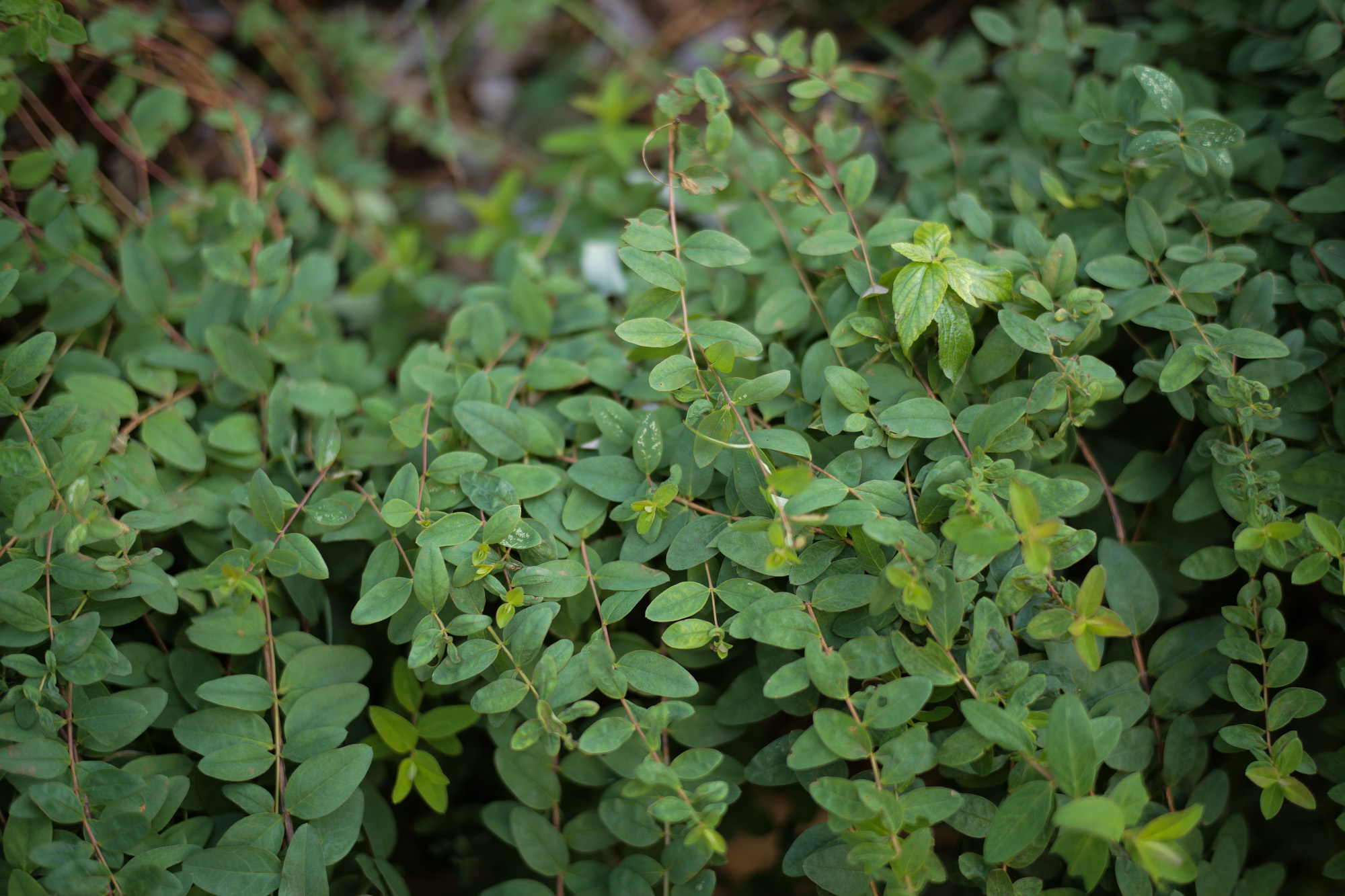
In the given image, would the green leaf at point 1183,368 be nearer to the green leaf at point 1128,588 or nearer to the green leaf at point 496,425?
the green leaf at point 1128,588

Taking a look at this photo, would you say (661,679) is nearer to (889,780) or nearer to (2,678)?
(889,780)

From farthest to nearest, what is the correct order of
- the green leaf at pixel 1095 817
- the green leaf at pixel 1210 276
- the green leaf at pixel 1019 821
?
the green leaf at pixel 1210 276 < the green leaf at pixel 1019 821 < the green leaf at pixel 1095 817

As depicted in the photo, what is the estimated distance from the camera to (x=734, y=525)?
0.94 metres

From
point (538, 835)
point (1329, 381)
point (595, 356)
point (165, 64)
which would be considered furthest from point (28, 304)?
point (1329, 381)

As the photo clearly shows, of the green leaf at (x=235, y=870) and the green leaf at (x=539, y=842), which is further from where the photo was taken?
the green leaf at (x=539, y=842)

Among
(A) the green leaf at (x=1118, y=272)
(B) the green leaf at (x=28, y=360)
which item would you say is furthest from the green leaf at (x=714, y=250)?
(B) the green leaf at (x=28, y=360)

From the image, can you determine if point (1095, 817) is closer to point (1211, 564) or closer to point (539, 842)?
point (1211, 564)

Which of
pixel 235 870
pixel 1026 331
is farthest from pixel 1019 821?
pixel 235 870

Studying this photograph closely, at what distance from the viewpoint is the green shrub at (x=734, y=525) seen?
901 millimetres

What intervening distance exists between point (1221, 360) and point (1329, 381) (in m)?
0.23

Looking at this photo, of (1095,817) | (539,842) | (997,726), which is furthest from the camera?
(539,842)

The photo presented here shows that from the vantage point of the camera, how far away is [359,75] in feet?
6.44

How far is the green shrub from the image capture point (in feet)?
2.96

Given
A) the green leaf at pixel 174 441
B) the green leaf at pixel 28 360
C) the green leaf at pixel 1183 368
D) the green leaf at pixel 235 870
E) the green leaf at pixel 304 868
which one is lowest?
the green leaf at pixel 1183 368
